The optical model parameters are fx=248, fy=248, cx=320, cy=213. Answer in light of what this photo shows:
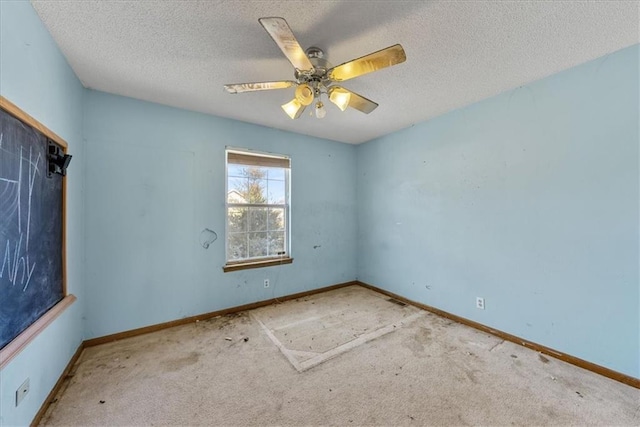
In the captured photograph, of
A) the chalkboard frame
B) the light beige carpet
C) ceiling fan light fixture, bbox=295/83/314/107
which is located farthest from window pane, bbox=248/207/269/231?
ceiling fan light fixture, bbox=295/83/314/107

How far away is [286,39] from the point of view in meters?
1.29

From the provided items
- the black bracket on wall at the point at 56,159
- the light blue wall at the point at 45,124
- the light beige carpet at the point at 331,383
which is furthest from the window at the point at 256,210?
the black bracket on wall at the point at 56,159

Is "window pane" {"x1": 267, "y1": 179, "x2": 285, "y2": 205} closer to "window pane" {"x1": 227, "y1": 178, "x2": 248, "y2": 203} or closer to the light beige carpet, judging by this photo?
"window pane" {"x1": 227, "y1": 178, "x2": 248, "y2": 203}

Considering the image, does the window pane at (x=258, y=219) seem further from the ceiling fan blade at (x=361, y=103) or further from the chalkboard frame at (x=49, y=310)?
the ceiling fan blade at (x=361, y=103)

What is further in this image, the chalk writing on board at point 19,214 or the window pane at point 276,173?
the window pane at point 276,173

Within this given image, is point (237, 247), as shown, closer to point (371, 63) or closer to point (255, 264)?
point (255, 264)

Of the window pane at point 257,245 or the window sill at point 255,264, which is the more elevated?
the window pane at point 257,245

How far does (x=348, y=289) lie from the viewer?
4.03 m

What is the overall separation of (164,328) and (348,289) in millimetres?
2531

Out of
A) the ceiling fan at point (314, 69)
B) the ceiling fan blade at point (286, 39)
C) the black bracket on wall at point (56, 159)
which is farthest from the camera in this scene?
the black bracket on wall at point (56, 159)

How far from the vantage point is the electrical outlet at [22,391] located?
4.22 feet

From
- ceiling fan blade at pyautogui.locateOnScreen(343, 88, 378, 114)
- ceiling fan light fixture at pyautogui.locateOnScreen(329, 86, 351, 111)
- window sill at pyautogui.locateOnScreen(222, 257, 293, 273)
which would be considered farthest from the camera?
window sill at pyautogui.locateOnScreen(222, 257, 293, 273)

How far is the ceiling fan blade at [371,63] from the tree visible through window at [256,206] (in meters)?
1.94

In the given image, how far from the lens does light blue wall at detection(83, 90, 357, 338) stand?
2383 mm
